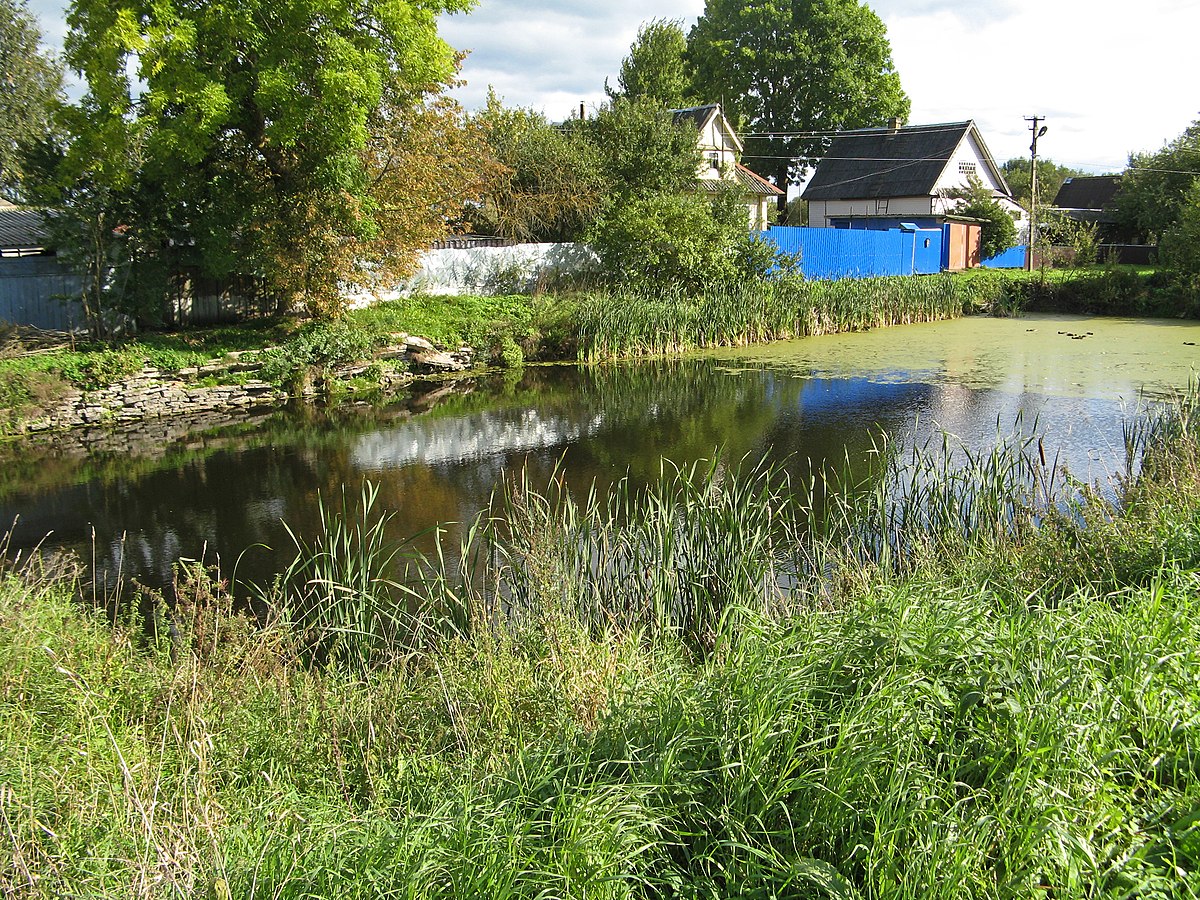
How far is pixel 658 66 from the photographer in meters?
39.3

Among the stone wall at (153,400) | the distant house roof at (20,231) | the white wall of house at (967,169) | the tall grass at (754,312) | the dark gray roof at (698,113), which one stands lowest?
the stone wall at (153,400)

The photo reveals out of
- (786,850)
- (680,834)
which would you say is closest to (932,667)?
(786,850)

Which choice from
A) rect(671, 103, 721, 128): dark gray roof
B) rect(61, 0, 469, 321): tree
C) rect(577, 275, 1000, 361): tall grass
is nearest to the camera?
rect(61, 0, 469, 321): tree

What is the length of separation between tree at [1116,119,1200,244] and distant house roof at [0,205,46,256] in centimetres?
3558

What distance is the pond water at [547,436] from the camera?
9555 millimetres

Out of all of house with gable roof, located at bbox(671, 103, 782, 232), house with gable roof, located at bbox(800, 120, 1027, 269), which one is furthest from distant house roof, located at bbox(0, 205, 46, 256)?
house with gable roof, located at bbox(800, 120, 1027, 269)

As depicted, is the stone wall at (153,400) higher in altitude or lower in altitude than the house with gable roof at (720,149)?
lower

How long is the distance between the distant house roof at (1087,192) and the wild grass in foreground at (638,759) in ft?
171

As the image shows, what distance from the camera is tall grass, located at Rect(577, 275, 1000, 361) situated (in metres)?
20.7

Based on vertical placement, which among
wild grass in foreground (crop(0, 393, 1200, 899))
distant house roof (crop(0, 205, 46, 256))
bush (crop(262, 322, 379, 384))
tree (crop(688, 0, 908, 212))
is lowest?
wild grass in foreground (crop(0, 393, 1200, 899))

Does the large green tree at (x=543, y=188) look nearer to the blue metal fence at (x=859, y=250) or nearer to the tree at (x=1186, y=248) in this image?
→ the blue metal fence at (x=859, y=250)

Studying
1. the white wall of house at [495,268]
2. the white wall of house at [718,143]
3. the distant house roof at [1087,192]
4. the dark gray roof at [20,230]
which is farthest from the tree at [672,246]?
the distant house roof at [1087,192]

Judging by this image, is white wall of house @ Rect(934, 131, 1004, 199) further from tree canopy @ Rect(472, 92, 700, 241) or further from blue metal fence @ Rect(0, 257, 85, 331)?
blue metal fence @ Rect(0, 257, 85, 331)

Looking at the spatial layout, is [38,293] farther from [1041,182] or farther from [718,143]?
[1041,182]
